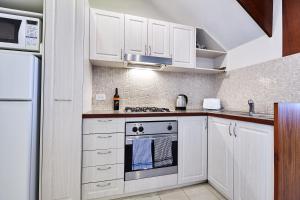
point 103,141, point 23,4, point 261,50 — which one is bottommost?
point 103,141

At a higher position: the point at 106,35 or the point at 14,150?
the point at 106,35

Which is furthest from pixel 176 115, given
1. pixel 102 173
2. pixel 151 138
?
pixel 102 173

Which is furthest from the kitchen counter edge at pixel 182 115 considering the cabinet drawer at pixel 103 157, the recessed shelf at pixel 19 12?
the recessed shelf at pixel 19 12

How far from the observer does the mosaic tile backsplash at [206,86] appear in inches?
59.6

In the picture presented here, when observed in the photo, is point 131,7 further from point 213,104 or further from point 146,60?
point 213,104

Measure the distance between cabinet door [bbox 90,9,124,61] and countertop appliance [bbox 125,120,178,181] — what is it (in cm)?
89

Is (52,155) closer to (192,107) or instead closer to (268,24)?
(192,107)

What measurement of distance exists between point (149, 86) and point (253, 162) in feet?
5.13

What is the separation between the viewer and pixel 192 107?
250 cm

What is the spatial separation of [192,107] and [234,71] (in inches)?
33.0

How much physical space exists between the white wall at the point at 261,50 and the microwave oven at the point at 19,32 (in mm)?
2396

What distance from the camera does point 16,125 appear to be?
3.79ft

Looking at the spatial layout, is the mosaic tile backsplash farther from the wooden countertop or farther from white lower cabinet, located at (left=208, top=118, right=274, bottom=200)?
white lower cabinet, located at (left=208, top=118, right=274, bottom=200)

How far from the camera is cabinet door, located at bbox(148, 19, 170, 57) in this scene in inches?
76.6
